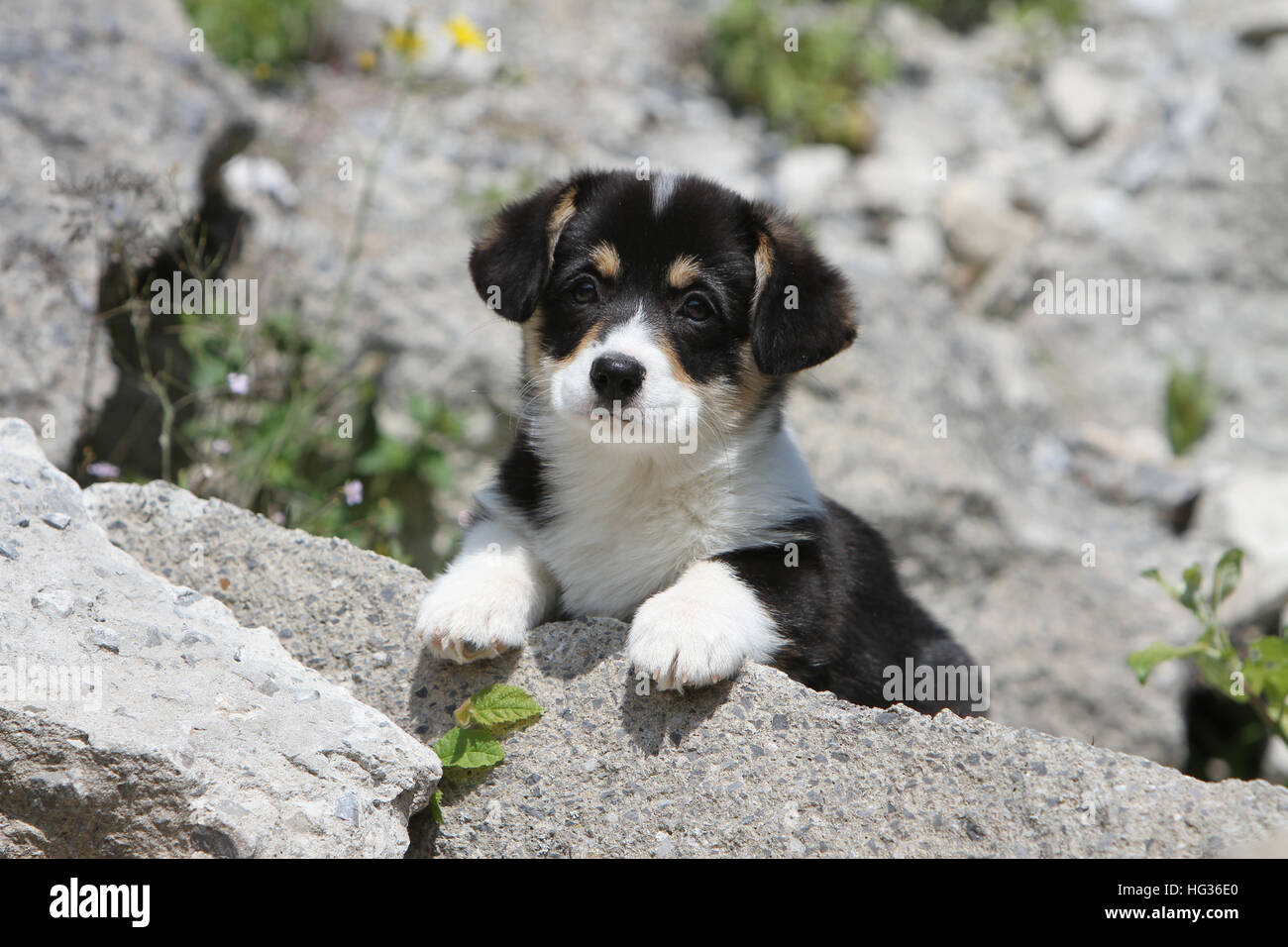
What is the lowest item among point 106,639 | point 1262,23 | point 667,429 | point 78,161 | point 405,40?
point 106,639

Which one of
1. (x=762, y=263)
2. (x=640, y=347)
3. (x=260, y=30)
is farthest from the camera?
(x=260, y=30)

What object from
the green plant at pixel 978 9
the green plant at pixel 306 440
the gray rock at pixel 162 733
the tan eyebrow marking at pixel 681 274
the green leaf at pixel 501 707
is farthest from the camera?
the green plant at pixel 978 9

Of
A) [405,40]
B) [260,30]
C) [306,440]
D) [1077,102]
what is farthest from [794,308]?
[1077,102]

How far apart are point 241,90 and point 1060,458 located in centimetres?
528

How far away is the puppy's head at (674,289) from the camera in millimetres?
3709

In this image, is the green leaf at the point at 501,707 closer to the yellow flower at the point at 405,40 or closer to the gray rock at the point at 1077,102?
the yellow flower at the point at 405,40

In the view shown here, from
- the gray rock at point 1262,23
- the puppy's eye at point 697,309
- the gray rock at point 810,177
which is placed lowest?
the puppy's eye at point 697,309

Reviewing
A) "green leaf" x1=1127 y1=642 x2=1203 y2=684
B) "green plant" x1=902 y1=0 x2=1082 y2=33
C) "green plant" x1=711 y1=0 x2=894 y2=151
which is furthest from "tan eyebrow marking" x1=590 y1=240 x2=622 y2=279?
"green plant" x1=902 y1=0 x2=1082 y2=33

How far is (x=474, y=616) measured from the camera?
3.41 m

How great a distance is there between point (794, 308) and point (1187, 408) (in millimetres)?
5925

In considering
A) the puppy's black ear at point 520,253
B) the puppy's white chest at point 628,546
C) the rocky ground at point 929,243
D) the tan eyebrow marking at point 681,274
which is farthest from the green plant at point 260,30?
the puppy's white chest at point 628,546

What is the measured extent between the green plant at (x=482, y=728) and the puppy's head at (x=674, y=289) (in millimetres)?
832

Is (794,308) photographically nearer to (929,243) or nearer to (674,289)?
(674,289)

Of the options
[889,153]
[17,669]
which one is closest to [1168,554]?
[889,153]
